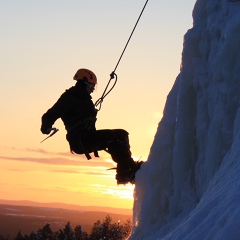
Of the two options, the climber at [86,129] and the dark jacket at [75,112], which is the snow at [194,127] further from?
the dark jacket at [75,112]

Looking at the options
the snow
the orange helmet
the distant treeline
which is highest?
the orange helmet

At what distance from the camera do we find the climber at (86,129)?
10266 millimetres

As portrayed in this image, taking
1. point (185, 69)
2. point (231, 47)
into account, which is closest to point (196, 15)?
point (185, 69)

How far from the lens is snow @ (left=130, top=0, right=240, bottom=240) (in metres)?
7.70

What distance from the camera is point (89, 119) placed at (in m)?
10.7

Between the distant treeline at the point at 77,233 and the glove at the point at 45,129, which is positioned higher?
the glove at the point at 45,129

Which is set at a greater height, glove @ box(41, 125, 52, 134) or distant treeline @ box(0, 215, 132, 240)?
glove @ box(41, 125, 52, 134)

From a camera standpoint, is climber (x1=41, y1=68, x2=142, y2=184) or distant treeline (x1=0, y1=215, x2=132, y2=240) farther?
distant treeline (x1=0, y1=215, x2=132, y2=240)

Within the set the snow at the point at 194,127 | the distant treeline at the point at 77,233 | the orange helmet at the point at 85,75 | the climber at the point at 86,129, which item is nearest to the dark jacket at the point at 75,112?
the climber at the point at 86,129

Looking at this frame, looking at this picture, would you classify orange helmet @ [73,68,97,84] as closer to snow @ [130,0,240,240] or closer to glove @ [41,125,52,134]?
glove @ [41,125,52,134]

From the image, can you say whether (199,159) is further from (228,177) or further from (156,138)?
(228,177)

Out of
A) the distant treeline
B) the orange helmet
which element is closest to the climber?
the orange helmet

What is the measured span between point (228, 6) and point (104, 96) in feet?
13.5

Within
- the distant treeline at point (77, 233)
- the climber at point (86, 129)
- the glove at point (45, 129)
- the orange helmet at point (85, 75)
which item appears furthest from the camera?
the distant treeline at point (77, 233)
